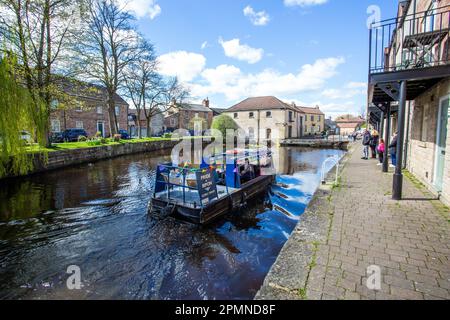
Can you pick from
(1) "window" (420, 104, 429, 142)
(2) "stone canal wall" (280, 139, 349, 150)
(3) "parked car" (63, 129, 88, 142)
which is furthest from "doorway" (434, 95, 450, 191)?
(3) "parked car" (63, 129, 88, 142)

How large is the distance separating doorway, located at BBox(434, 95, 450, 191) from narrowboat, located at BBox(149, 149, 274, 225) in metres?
5.35

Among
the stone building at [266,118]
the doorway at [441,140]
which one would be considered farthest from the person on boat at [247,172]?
the stone building at [266,118]

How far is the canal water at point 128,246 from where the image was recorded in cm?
407

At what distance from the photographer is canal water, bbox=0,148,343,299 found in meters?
4.07

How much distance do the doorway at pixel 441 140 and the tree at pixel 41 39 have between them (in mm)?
14979

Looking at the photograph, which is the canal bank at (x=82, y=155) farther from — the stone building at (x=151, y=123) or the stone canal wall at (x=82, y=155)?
the stone building at (x=151, y=123)

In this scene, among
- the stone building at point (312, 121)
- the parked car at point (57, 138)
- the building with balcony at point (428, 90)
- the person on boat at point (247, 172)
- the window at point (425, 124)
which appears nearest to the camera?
the building with balcony at point (428, 90)

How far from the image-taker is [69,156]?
51.7ft

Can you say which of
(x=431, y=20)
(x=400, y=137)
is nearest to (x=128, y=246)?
(x=400, y=137)

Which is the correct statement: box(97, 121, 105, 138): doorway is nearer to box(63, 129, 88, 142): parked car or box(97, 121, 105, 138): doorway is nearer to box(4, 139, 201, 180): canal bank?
box(63, 129, 88, 142): parked car

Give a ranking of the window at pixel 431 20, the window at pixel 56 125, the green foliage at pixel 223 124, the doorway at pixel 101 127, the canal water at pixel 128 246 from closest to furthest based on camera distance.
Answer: the canal water at pixel 128 246, the window at pixel 431 20, the window at pixel 56 125, the doorway at pixel 101 127, the green foliage at pixel 223 124

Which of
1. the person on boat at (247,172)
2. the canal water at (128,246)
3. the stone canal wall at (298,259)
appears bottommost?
the canal water at (128,246)

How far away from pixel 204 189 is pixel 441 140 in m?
6.19
